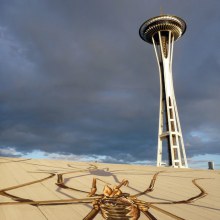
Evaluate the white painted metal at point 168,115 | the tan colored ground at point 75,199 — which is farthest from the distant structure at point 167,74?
the tan colored ground at point 75,199

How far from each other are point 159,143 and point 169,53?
31.5 m

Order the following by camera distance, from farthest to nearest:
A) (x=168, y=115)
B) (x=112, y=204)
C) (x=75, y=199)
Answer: (x=168, y=115), (x=75, y=199), (x=112, y=204)

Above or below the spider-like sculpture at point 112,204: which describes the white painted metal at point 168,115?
above

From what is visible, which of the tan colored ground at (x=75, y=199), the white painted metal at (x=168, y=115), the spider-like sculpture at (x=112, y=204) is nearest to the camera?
the spider-like sculpture at (x=112, y=204)

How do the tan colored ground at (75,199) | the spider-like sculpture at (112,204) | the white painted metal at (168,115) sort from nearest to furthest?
the spider-like sculpture at (112,204), the tan colored ground at (75,199), the white painted metal at (168,115)

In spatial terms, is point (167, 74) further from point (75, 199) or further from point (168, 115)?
point (75, 199)

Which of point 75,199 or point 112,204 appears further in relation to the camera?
point 75,199

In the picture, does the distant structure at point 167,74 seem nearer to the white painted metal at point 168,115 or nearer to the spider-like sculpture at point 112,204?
the white painted metal at point 168,115

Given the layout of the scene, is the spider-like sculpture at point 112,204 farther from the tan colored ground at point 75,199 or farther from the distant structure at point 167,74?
the distant structure at point 167,74

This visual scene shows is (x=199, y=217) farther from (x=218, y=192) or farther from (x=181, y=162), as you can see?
(x=181, y=162)

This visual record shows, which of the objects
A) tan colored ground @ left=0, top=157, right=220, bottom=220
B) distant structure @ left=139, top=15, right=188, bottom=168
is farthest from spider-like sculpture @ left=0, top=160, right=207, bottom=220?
distant structure @ left=139, top=15, right=188, bottom=168

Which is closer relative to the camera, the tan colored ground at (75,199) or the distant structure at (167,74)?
the tan colored ground at (75,199)

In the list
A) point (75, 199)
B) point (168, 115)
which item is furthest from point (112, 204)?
point (168, 115)

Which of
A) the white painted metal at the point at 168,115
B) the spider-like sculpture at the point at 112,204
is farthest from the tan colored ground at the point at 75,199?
the white painted metal at the point at 168,115
